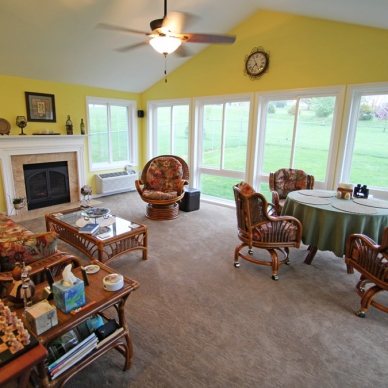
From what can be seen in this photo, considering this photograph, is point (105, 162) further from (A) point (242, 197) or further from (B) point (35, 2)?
(A) point (242, 197)

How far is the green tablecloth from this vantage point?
8.95 ft

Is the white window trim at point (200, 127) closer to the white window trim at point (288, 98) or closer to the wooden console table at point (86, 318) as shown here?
the white window trim at point (288, 98)

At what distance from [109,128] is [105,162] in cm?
79

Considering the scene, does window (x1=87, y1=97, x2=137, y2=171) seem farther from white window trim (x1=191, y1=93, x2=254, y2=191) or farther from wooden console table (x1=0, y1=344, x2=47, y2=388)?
wooden console table (x1=0, y1=344, x2=47, y2=388)

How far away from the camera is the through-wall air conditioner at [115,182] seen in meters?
6.00

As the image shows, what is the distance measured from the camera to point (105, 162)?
20.8 feet

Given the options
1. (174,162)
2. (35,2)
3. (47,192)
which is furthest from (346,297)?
(47,192)

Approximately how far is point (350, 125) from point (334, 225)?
2.02 meters

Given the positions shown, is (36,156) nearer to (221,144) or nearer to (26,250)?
(221,144)

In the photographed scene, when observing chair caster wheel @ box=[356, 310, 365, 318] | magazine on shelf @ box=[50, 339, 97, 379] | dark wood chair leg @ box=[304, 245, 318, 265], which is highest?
magazine on shelf @ box=[50, 339, 97, 379]

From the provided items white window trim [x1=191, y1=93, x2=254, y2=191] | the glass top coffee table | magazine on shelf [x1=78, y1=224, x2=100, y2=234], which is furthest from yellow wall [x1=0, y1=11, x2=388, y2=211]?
magazine on shelf [x1=78, y1=224, x2=100, y2=234]

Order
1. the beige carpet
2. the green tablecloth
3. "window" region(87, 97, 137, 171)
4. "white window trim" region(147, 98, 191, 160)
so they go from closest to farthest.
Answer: the beige carpet → the green tablecloth → "window" region(87, 97, 137, 171) → "white window trim" region(147, 98, 191, 160)

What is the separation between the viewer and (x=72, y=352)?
1.51 meters

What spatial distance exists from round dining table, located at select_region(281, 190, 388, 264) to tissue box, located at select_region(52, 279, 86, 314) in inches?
93.1
